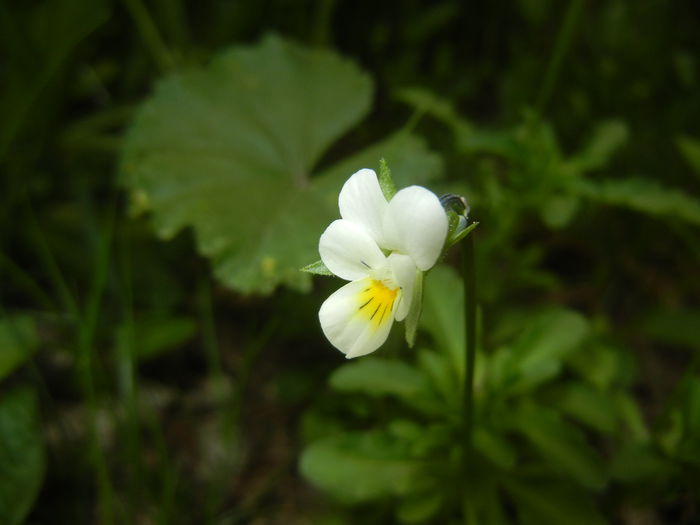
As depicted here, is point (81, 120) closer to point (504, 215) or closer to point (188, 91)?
point (188, 91)

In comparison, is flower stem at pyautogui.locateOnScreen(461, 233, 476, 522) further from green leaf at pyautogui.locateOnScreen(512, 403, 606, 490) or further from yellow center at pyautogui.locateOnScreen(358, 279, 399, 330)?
green leaf at pyautogui.locateOnScreen(512, 403, 606, 490)

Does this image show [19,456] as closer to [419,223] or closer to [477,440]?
[477,440]

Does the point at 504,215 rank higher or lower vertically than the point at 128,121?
lower

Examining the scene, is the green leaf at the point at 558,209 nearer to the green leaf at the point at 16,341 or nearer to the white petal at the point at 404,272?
the white petal at the point at 404,272

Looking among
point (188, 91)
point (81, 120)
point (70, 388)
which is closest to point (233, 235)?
point (188, 91)

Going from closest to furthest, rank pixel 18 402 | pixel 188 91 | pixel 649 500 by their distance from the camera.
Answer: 1. pixel 649 500
2. pixel 18 402
3. pixel 188 91

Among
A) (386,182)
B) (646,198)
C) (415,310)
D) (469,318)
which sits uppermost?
(386,182)

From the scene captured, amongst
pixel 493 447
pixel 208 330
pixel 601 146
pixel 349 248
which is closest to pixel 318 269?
pixel 349 248

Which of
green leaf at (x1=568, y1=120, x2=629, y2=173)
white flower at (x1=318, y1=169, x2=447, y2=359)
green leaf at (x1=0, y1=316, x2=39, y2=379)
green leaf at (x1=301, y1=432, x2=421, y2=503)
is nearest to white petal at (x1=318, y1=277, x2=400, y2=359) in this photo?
white flower at (x1=318, y1=169, x2=447, y2=359)

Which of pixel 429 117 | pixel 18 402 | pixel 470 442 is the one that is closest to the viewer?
pixel 470 442
